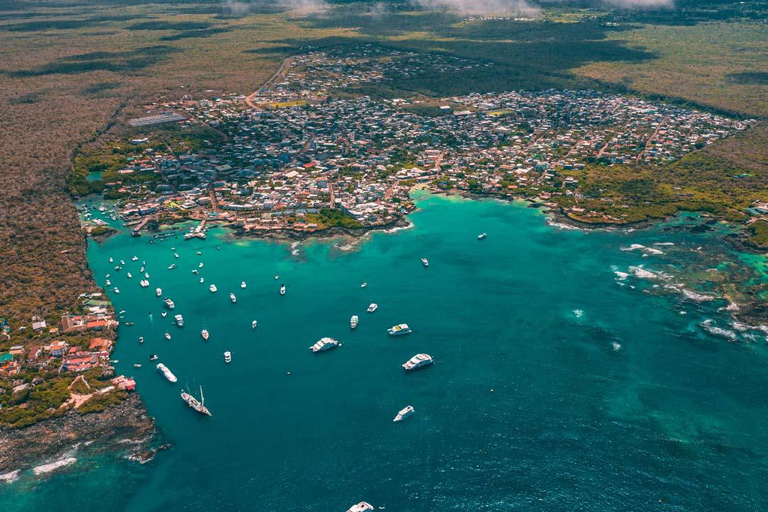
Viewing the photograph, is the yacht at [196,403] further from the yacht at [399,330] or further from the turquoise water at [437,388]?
the yacht at [399,330]

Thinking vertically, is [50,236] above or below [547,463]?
above

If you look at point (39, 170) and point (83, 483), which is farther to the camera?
point (39, 170)

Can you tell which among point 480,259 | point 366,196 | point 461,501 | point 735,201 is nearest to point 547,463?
point 461,501

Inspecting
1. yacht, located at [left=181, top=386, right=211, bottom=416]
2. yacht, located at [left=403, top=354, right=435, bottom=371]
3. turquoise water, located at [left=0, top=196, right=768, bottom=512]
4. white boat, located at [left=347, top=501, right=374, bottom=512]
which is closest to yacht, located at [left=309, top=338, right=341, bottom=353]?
turquoise water, located at [left=0, top=196, right=768, bottom=512]

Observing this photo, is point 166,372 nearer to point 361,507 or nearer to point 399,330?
point 399,330

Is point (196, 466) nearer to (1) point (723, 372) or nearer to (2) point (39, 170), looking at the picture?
(1) point (723, 372)

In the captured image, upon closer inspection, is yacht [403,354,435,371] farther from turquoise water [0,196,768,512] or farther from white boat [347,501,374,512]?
white boat [347,501,374,512]
